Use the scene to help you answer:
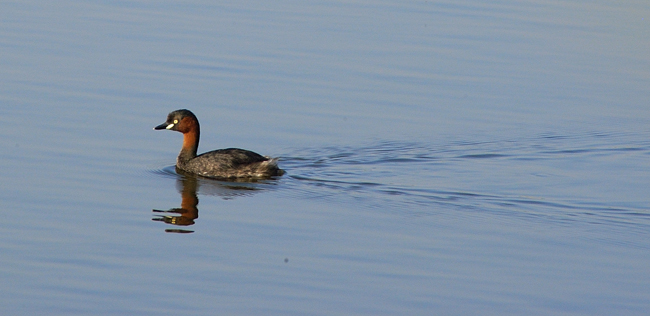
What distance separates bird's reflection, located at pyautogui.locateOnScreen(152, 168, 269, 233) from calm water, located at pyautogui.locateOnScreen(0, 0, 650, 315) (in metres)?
0.05

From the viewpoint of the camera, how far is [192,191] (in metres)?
13.6

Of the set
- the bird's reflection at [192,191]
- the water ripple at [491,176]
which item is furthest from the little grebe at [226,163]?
the water ripple at [491,176]

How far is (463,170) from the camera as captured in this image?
14.7 meters

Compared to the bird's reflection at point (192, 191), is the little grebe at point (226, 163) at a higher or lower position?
higher

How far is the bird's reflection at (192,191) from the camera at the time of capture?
11922mm

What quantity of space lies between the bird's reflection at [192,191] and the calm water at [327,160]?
53 millimetres

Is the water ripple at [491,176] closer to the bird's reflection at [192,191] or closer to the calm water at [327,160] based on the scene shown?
the calm water at [327,160]

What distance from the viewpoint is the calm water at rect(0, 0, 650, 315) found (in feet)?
32.0

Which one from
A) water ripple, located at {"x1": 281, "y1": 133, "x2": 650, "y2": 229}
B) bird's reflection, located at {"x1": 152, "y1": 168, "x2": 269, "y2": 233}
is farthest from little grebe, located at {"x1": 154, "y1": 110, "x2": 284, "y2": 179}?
water ripple, located at {"x1": 281, "y1": 133, "x2": 650, "y2": 229}

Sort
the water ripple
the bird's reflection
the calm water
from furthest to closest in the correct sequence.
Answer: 1. the water ripple
2. the bird's reflection
3. the calm water

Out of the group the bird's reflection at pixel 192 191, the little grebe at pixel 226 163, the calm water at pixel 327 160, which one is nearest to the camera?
the calm water at pixel 327 160

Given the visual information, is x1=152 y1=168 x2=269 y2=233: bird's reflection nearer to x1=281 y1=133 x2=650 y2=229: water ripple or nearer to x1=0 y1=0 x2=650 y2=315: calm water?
x1=0 y1=0 x2=650 y2=315: calm water

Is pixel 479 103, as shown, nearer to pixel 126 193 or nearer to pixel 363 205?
pixel 363 205

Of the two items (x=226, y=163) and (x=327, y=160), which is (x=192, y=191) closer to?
(x=226, y=163)
